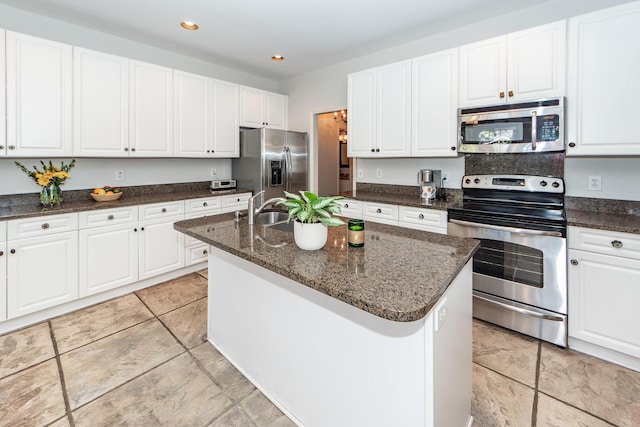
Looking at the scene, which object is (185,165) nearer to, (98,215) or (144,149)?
(144,149)

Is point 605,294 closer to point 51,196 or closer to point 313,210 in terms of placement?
point 313,210

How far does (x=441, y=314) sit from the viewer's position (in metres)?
1.11

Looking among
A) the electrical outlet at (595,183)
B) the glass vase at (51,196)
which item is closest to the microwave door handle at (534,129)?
the electrical outlet at (595,183)

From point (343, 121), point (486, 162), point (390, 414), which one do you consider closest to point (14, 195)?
point (390, 414)

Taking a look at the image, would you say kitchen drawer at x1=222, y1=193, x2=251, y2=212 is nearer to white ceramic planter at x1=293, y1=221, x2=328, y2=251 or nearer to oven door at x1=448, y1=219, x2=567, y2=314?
white ceramic planter at x1=293, y1=221, x2=328, y2=251

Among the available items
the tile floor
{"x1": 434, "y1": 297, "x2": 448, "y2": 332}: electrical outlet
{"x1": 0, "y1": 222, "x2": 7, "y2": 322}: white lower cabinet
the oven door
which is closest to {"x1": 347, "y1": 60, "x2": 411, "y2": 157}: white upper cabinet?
the oven door

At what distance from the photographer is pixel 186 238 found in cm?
357

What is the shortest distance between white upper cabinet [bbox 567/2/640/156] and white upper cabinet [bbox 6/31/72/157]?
13.7 ft

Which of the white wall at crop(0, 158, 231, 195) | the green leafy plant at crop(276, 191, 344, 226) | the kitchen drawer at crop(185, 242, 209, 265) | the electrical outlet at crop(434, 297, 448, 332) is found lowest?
the kitchen drawer at crop(185, 242, 209, 265)

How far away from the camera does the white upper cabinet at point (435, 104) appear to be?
9.46 feet

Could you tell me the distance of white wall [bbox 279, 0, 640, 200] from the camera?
2.44 meters

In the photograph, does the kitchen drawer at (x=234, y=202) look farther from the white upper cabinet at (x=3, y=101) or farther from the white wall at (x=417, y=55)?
the white upper cabinet at (x=3, y=101)

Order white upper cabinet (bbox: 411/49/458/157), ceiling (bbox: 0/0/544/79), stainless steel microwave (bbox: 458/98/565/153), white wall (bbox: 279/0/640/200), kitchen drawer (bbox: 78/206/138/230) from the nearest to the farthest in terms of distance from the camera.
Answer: stainless steel microwave (bbox: 458/98/565/153), white wall (bbox: 279/0/640/200), ceiling (bbox: 0/0/544/79), kitchen drawer (bbox: 78/206/138/230), white upper cabinet (bbox: 411/49/458/157)

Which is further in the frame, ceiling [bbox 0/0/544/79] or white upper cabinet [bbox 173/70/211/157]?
white upper cabinet [bbox 173/70/211/157]
